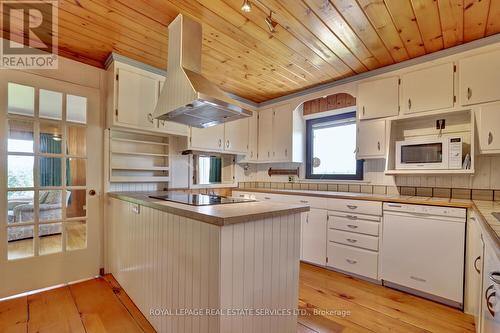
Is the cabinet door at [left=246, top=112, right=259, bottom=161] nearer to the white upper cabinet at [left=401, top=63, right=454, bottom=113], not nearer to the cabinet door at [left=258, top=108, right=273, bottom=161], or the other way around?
the cabinet door at [left=258, top=108, right=273, bottom=161]

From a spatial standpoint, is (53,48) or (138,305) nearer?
(138,305)

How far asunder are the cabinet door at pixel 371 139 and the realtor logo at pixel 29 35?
9.85 ft

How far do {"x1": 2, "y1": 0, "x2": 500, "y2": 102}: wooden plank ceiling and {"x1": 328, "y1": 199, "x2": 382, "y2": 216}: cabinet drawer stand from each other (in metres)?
1.49

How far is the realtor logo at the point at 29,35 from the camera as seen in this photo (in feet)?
5.61

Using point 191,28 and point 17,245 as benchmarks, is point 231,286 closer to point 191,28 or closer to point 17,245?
point 191,28

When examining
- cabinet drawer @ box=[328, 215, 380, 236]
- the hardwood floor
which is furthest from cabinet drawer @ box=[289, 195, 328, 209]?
the hardwood floor

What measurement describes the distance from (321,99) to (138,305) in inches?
128

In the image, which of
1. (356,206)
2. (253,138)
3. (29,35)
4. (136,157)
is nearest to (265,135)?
(253,138)

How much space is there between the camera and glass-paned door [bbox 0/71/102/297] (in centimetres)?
208

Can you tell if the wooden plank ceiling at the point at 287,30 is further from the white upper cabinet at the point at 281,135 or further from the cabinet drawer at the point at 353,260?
the cabinet drawer at the point at 353,260

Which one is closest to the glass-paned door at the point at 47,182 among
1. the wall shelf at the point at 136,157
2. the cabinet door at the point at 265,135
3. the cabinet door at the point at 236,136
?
the wall shelf at the point at 136,157

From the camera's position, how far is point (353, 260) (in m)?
2.54

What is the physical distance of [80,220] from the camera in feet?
7.98

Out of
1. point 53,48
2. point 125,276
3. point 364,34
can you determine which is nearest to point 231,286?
point 125,276
